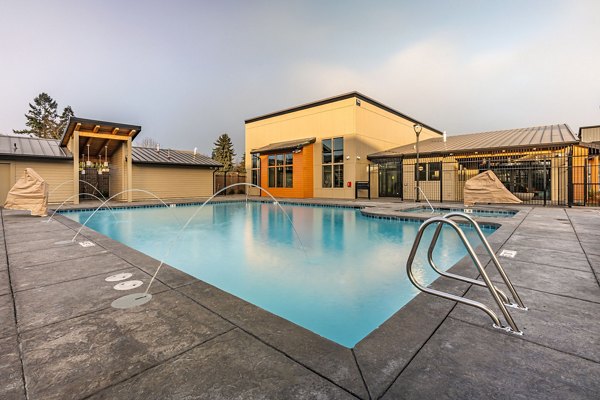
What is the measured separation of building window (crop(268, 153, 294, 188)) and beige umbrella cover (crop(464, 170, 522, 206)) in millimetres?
12290

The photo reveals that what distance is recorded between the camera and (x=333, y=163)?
64.7 ft

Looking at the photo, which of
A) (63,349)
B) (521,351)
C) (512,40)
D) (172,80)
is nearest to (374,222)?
(521,351)

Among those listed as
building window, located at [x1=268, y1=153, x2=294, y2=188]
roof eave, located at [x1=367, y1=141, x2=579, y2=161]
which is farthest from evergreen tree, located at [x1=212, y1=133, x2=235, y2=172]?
roof eave, located at [x1=367, y1=141, x2=579, y2=161]

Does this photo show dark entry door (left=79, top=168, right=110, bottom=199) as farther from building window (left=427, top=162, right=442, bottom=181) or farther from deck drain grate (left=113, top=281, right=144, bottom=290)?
building window (left=427, top=162, right=442, bottom=181)

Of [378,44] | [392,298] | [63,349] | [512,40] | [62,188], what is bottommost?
[392,298]

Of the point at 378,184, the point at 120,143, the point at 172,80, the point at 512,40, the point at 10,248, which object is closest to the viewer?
the point at 10,248

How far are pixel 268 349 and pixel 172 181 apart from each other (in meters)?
20.2

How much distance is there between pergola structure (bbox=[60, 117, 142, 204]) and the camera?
45.4ft

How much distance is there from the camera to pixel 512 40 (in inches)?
598

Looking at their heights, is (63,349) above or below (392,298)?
above

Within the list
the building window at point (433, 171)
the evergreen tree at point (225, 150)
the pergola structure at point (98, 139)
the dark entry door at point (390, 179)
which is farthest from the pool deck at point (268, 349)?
the evergreen tree at point (225, 150)

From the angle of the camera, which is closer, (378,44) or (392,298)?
(392,298)

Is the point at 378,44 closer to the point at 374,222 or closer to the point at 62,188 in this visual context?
the point at 374,222

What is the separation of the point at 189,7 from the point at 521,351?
64.3 ft
